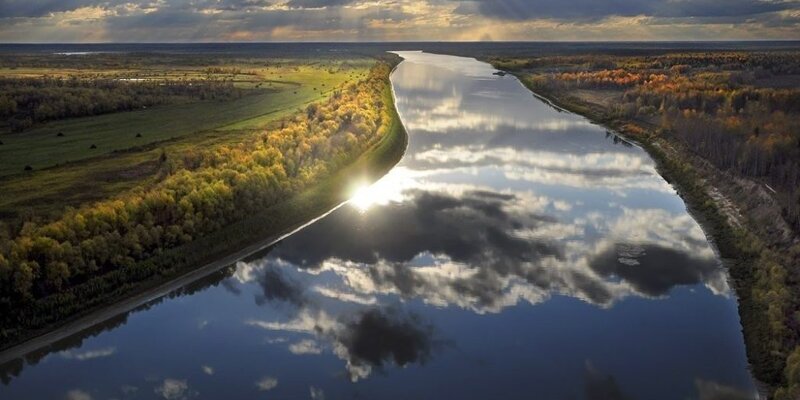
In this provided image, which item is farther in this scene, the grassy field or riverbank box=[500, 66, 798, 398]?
the grassy field

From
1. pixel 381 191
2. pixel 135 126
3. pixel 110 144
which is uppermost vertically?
pixel 135 126

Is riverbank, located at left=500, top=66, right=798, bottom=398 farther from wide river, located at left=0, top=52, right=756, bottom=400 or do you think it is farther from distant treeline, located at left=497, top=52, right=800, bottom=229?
distant treeline, located at left=497, top=52, right=800, bottom=229

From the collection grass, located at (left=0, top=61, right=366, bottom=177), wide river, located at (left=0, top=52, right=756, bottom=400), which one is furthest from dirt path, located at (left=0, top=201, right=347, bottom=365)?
grass, located at (left=0, top=61, right=366, bottom=177)

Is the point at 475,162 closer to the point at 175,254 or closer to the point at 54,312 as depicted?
the point at 175,254

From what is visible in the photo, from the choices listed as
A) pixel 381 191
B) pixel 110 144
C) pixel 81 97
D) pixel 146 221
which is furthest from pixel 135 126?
pixel 146 221

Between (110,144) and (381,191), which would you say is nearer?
(381,191)

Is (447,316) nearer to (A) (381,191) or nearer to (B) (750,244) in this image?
(B) (750,244)
